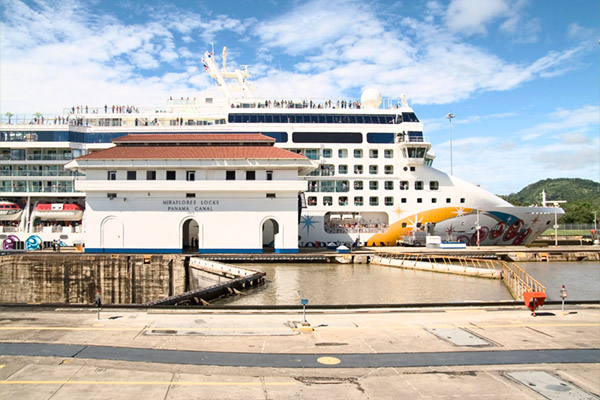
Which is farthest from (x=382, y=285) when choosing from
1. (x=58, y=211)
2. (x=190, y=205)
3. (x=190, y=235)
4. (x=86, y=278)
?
(x=58, y=211)

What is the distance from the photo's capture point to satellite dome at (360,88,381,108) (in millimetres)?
47906

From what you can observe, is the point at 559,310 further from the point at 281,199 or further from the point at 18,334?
the point at 281,199

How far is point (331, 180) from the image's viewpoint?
43688mm

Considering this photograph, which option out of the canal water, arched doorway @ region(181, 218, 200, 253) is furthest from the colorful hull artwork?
arched doorway @ region(181, 218, 200, 253)

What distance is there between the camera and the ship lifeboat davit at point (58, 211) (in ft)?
140

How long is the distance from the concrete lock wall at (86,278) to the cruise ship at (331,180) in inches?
419

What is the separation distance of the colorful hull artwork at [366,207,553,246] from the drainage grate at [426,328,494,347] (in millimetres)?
28882

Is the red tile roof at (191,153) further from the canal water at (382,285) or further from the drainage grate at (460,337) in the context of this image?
the drainage grate at (460,337)

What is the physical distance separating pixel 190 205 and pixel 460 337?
87.3 feet

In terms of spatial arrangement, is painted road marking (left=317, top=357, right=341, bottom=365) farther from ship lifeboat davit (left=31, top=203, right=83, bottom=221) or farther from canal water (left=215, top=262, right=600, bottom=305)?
ship lifeboat davit (left=31, top=203, right=83, bottom=221)

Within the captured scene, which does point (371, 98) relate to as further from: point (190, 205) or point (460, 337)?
point (460, 337)

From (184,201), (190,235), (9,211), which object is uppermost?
(184,201)

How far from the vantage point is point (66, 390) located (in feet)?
27.6

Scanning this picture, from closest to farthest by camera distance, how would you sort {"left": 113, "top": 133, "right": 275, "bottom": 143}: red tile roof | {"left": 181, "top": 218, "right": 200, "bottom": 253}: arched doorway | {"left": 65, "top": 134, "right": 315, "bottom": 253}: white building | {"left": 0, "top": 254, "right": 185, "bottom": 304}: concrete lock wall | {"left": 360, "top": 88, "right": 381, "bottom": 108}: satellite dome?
{"left": 0, "top": 254, "right": 185, "bottom": 304}: concrete lock wall < {"left": 65, "top": 134, "right": 315, "bottom": 253}: white building < {"left": 113, "top": 133, "right": 275, "bottom": 143}: red tile roof < {"left": 181, "top": 218, "right": 200, "bottom": 253}: arched doorway < {"left": 360, "top": 88, "right": 381, "bottom": 108}: satellite dome
